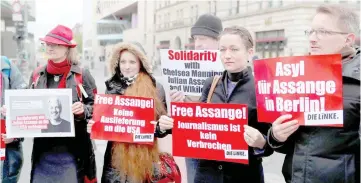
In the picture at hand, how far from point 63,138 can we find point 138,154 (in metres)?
0.66

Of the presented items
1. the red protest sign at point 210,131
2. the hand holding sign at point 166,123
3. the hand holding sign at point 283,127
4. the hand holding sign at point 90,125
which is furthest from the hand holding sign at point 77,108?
the hand holding sign at point 283,127

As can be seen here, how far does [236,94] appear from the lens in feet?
8.52

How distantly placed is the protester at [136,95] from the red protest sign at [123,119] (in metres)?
0.06

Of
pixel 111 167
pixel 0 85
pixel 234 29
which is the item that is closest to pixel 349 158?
pixel 234 29

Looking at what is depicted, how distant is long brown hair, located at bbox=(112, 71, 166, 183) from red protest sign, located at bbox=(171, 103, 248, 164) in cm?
39

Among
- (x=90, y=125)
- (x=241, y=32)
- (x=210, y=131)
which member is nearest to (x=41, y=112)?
(x=90, y=125)

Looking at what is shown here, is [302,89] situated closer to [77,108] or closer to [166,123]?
[166,123]

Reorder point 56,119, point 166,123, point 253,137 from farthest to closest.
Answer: point 56,119
point 166,123
point 253,137

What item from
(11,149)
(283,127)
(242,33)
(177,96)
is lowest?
(11,149)

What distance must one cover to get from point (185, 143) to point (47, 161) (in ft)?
4.01

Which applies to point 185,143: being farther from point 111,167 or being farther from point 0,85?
point 0,85

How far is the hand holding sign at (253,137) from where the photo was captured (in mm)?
2318

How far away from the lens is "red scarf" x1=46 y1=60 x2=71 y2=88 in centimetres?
326

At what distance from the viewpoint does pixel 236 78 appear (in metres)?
2.64
